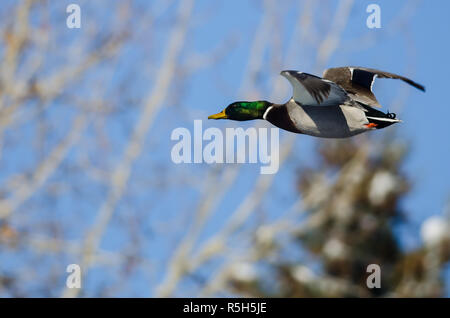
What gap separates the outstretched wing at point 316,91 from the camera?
163cm

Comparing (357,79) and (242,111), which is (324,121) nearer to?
(242,111)

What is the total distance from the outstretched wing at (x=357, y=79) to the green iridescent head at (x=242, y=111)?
192mm

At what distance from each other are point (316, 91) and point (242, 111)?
1.04 ft

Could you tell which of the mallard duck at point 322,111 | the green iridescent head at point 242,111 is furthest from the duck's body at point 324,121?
the green iridescent head at point 242,111

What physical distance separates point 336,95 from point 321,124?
11 cm

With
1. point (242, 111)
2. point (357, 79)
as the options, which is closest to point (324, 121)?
point (242, 111)

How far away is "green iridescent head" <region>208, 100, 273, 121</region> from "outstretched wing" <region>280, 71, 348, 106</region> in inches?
5.7

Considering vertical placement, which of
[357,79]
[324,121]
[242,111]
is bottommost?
[324,121]

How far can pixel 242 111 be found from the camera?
1914 millimetres

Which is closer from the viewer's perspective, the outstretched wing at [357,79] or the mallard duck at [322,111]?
the mallard duck at [322,111]

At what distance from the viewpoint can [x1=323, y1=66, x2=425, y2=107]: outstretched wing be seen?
1.89 metres

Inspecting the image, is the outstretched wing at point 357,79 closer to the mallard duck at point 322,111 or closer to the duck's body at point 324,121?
the mallard duck at point 322,111
